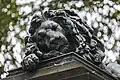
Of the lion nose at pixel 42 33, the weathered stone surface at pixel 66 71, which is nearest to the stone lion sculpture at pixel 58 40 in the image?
the lion nose at pixel 42 33

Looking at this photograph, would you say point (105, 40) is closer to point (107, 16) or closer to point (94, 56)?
point (107, 16)

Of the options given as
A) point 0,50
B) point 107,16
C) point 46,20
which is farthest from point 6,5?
point 46,20

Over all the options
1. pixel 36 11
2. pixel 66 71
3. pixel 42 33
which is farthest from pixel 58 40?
pixel 36 11

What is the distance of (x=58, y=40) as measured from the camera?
6.87 m

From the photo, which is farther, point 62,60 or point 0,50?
point 0,50

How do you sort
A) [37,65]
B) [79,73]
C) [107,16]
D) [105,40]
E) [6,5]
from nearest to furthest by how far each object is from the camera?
[79,73], [37,65], [105,40], [107,16], [6,5]

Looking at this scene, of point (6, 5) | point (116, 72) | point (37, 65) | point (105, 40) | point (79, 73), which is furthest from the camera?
point (6, 5)

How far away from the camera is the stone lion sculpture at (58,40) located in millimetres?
6707

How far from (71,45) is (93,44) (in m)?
0.32

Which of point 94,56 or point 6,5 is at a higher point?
point 6,5

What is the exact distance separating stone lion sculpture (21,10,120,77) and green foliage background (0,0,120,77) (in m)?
5.56

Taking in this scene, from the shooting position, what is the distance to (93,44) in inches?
276

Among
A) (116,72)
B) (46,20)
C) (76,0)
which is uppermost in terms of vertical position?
(76,0)

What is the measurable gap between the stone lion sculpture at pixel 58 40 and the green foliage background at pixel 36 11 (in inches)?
219
